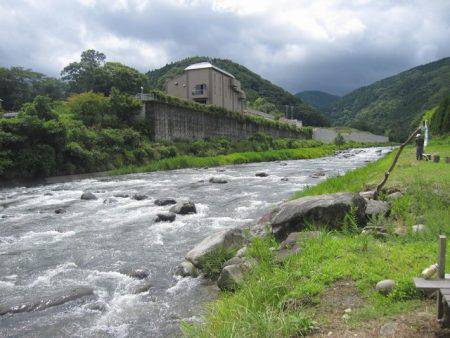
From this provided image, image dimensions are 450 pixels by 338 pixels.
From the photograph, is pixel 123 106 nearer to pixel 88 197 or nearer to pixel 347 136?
pixel 88 197

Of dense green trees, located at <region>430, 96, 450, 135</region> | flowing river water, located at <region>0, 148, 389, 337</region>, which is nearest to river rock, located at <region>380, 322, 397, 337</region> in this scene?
flowing river water, located at <region>0, 148, 389, 337</region>

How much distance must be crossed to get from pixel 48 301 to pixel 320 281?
180 inches

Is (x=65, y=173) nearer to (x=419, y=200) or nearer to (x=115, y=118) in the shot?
(x=115, y=118)

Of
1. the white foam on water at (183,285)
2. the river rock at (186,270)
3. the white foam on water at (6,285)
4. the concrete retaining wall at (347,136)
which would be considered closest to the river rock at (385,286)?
the white foam on water at (183,285)

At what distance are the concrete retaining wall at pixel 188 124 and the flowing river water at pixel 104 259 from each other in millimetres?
20742

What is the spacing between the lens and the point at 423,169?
41.7 feet

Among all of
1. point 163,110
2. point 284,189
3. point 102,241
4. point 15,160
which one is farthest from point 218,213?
point 163,110

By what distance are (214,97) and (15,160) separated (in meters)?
40.9

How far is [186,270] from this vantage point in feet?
25.0

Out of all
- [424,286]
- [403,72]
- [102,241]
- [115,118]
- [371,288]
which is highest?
[403,72]

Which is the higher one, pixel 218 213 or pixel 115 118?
pixel 115 118

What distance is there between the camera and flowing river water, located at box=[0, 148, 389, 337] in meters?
5.96

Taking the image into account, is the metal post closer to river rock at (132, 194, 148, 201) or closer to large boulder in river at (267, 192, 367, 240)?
large boulder in river at (267, 192, 367, 240)

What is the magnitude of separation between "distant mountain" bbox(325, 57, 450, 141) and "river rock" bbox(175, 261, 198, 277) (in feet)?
344
